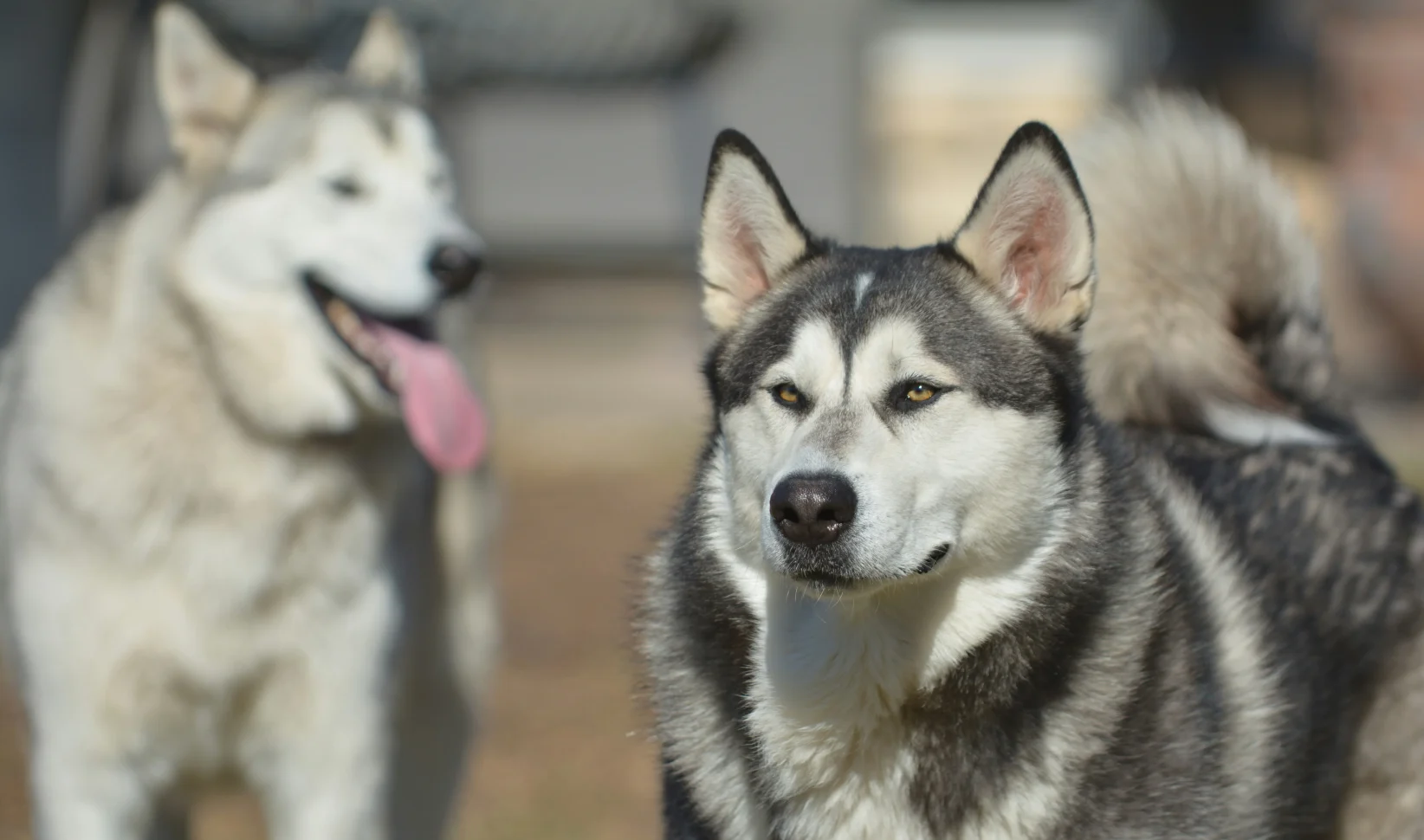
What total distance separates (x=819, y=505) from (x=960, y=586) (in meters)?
0.38

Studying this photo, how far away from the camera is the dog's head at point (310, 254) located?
459 cm

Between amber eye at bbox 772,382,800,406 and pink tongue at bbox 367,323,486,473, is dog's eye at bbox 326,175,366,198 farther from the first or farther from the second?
amber eye at bbox 772,382,800,406

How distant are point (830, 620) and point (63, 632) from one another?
2.07 m

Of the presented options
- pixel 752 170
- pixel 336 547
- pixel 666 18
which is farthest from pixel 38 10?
pixel 752 170

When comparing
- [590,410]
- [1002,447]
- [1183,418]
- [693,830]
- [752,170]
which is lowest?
[590,410]

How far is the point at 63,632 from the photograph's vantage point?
4.29 meters

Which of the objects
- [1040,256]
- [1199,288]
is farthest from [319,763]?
[1199,288]

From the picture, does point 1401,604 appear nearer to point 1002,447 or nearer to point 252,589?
point 1002,447

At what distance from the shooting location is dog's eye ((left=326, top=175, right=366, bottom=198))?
4.70 m

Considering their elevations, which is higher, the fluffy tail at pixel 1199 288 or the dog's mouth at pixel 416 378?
the fluffy tail at pixel 1199 288

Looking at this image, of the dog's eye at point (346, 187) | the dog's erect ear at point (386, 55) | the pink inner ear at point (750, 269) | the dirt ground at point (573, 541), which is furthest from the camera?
the dirt ground at point (573, 541)

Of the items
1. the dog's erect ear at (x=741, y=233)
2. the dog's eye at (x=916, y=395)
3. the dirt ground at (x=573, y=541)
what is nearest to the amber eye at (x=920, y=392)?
the dog's eye at (x=916, y=395)

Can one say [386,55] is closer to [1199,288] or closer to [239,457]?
[239,457]

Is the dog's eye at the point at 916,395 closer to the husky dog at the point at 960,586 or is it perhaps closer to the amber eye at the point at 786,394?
the husky dog at the point at 960,586
